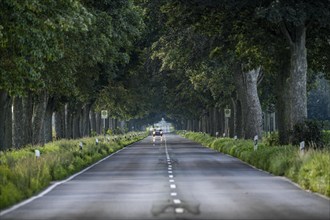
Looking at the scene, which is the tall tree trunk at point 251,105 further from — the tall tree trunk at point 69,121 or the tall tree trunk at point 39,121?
the tall tree trunk at point 69,121

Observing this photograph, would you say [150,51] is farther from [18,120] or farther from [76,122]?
[18,120]

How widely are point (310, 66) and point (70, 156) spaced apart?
14.2m

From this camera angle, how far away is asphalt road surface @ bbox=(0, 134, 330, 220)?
52.1 feet

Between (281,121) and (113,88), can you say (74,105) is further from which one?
(281,121)

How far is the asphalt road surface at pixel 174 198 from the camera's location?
1587 centimetres

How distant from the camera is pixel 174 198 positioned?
64.2 feet

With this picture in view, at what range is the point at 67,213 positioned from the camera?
1622 centimetres

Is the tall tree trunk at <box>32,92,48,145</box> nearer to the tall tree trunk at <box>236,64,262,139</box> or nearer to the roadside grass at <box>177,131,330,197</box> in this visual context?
the roadside grass at <box>177,131,330,197</box>

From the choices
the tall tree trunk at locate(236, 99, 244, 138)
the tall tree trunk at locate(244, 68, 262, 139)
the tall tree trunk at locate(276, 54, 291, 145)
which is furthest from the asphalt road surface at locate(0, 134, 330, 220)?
the tall tree trunk at locate(236, 99, 244, 138)

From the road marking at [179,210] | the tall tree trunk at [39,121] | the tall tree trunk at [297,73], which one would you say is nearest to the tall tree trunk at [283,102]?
the tall tree trunk at [297,73]

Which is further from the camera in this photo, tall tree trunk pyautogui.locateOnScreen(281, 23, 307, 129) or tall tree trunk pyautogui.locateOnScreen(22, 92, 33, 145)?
tall tree trunk pyautogui.locateOnScreen(22, 92, 33, 145)

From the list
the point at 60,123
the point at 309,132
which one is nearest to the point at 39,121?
the point at 309,132

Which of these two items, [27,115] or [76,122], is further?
[76,122]

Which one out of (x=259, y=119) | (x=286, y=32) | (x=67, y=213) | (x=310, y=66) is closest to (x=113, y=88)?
(x=259, y=119)
